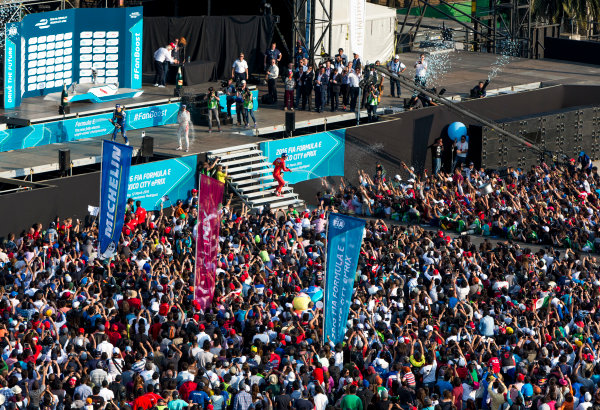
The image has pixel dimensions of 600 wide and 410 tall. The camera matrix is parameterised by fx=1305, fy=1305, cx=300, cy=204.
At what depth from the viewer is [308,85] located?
42.2 meters

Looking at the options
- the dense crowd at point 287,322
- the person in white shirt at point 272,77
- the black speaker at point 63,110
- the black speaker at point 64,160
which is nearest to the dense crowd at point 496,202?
the dense crowd at point 287,322

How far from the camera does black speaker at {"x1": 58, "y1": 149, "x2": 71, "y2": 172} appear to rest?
34.9 metres

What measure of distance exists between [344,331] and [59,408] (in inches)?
212

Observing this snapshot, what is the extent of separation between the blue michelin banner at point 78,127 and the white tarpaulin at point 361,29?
7.70 meters

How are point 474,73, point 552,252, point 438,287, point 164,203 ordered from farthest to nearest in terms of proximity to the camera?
1. point 474,73
2. point 164,203
3. point 552,252
4. point 438,287

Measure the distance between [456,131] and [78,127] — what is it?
12241 mm

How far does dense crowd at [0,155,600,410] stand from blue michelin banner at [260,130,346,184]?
496 cm

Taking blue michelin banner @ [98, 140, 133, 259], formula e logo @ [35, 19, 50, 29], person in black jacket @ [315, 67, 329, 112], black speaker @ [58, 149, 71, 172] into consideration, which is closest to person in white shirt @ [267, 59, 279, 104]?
person in black jacket @ [315, 67, 329, 112]

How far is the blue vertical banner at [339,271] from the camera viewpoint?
23125 millimetres

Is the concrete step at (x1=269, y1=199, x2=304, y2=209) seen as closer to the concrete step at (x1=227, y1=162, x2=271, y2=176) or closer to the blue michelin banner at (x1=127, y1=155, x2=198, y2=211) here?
the concrete step at (x1=227, y1=162, x2=271, y2=176)

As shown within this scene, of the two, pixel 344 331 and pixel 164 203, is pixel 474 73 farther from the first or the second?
pixel 344 331

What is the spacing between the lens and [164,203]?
35.8 metres

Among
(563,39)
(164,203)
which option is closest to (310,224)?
(164,203)

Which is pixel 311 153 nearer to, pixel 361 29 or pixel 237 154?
pixel 237 154
